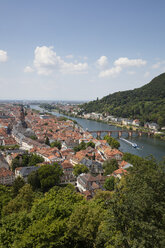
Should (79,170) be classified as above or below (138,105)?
below

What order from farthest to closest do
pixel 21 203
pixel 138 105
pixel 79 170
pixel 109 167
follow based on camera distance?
pixel 138 105 → pixel 109 167 → pixel 79 170 → pixel 21 203

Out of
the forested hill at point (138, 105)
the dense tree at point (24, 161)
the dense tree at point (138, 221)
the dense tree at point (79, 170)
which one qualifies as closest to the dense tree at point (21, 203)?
the dense tree at point (138, 221)

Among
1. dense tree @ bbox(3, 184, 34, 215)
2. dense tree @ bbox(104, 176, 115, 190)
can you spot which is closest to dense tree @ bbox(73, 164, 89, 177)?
dense tree @ bbox(104, 176, 115, 190)

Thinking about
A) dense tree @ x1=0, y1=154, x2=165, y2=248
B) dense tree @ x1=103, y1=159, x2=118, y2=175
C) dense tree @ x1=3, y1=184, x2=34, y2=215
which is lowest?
dense tree @ x1=103, y1=159, x2=118, y2=175

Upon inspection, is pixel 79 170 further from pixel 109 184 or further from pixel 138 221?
pixel 138 221

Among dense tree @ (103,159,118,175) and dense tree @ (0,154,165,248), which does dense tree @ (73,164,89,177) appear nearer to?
dense tree @ (103,159,118,175)

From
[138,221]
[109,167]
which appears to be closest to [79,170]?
[109,167]

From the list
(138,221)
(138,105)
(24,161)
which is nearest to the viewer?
(138,221)

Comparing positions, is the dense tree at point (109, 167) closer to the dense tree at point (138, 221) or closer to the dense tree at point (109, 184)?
the dense tree at point (109, 184)

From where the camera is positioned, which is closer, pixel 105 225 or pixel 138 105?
pixel 105 225
